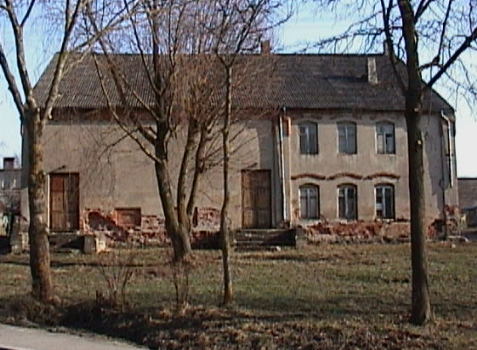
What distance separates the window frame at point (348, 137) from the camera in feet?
129

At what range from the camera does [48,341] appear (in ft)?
40.0

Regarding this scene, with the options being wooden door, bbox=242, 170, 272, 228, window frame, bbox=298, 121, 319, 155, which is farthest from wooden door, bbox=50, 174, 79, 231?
window frame, bbox=298, 121, 319, 155

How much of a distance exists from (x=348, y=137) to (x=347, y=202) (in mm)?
3258

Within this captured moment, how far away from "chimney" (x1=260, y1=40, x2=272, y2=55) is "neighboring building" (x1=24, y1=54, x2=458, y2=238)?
13122 mm

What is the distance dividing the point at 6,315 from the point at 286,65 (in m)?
29.1

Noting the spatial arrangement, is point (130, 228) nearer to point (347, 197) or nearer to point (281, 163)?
point (281, 163)

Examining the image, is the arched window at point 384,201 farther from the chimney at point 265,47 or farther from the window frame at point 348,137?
the chimney at point 265,47

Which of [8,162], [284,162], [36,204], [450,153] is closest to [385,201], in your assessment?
[450,153]

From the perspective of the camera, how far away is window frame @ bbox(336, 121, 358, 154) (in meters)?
39.5

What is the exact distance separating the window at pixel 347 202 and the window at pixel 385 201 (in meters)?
1.19

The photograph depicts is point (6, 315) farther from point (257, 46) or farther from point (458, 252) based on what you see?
point (458, 252)

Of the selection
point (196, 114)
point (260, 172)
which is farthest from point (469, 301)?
point (260, 172)

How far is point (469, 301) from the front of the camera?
49.8 feet

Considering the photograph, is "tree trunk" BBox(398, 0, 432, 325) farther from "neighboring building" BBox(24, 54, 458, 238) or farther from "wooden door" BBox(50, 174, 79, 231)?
"wooden door" BBox(50, 174, 79, 231)
